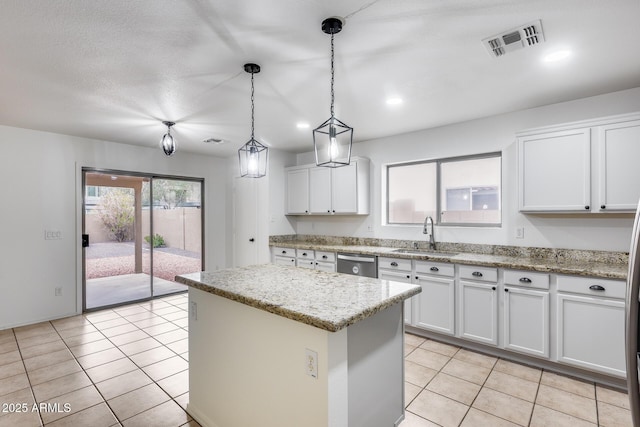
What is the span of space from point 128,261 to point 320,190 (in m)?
3.26

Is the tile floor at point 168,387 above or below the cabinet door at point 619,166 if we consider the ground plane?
below

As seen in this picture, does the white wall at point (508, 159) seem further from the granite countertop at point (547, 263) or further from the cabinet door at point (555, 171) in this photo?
the cabinet door at point (555, 171)

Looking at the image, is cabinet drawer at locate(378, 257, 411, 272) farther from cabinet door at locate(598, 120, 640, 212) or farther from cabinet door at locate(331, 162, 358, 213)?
cabinet door at locate(598, 120, 640, 212)

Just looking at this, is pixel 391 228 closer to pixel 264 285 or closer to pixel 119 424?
pixel 264 285

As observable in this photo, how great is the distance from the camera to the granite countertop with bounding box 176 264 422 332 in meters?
1.43

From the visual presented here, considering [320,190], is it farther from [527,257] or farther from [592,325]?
[592,325]

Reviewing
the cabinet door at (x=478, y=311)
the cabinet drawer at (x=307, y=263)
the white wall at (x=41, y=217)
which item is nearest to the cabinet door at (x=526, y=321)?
the cabinet door at (x=478, y=311)

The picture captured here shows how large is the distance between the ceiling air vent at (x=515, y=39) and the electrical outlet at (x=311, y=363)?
2.17 metres

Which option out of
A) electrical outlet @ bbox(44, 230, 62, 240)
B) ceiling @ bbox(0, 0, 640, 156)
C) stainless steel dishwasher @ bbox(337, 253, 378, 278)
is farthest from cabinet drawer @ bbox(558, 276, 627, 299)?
electrical outlet @ bbox(44, 230, 62, 240)

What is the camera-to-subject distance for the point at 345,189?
15.2 ft

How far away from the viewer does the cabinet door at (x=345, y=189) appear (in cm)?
455

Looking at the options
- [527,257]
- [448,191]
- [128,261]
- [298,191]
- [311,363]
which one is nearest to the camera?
[311,363]

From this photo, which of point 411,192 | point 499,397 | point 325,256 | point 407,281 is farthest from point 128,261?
point 499,397

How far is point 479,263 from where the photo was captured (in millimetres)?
3098
